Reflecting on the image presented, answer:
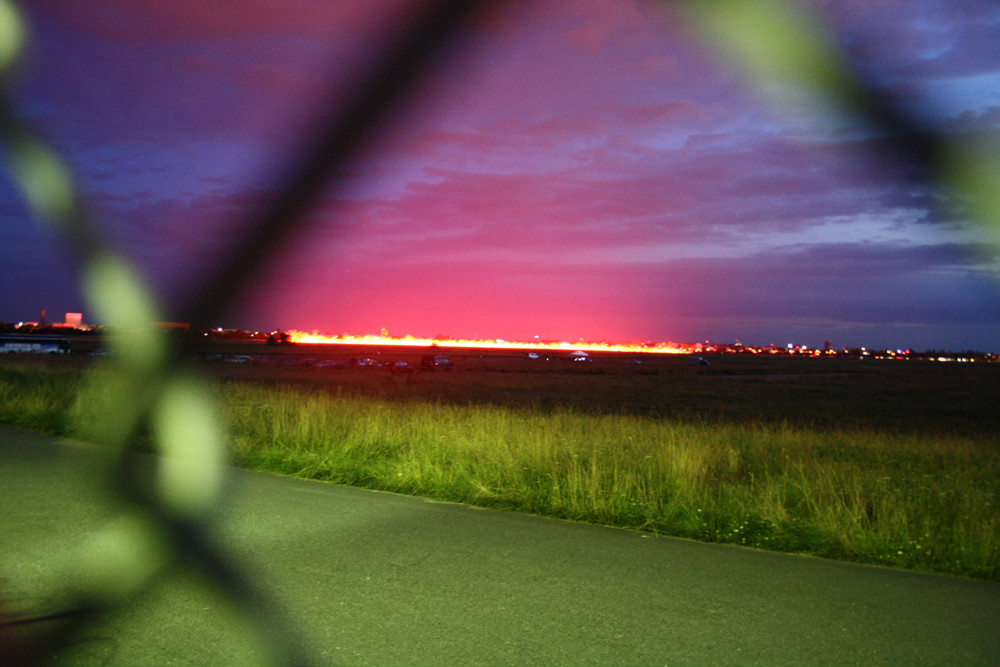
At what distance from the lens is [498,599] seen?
16.3 ft

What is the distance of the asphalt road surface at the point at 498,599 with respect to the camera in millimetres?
4113

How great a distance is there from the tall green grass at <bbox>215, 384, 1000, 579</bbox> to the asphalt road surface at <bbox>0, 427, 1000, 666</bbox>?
Answer: 2.04ft

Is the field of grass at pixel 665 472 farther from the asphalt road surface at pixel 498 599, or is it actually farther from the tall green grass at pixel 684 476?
the asphalt road surface at pixel 498 599

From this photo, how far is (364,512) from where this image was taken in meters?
7.60

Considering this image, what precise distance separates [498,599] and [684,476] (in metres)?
4.32

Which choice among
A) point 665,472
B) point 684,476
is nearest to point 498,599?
point 684,476

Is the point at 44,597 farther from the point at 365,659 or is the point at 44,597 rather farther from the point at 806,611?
the point at 806,611

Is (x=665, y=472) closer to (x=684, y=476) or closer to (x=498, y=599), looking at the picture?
(x=684, y=476)

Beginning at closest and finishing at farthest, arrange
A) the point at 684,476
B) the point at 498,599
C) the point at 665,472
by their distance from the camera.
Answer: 1. the point at 498,599
2. the point at 684,476
3. the point at 665,472

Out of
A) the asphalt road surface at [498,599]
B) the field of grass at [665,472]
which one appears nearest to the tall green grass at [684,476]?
the field of grass at [665,472]

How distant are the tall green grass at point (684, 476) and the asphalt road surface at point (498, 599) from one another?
623 mm

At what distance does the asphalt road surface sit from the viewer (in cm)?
411

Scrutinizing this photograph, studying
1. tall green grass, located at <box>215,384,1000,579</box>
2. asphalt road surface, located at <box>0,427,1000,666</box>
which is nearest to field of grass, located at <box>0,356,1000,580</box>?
tall green grass, located at <box>215,384,1000,579</box>

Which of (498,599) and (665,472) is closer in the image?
(498,599)
